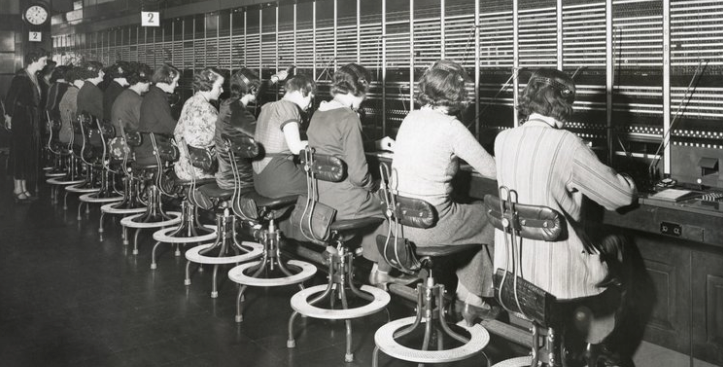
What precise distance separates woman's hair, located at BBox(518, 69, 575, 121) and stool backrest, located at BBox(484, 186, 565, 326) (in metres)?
0.36

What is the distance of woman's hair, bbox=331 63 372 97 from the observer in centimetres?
388

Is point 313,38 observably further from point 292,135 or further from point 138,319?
point 138,319

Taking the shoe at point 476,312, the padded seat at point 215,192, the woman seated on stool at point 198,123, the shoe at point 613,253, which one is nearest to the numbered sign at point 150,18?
the woman seated on stool at point 198,123

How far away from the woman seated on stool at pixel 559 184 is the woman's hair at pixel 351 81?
51.0 inches

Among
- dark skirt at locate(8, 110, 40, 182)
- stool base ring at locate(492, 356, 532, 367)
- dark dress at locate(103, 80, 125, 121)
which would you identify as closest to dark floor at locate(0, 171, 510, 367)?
stool base ring at locate(492, 356, 532, 367)

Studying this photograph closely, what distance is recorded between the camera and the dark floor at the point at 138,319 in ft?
11.6

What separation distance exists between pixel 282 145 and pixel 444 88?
1.39 m

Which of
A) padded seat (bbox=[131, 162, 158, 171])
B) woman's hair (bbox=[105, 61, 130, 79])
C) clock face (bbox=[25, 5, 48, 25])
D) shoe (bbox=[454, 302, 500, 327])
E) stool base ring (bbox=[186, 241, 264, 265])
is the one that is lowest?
shoe (bbox=[454, 302, 500, 327])

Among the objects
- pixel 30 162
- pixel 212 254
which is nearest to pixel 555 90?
pixel 212 254

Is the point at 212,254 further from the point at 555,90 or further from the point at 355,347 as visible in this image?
the point at 555,90

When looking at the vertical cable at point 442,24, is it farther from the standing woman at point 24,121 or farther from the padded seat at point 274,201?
the standing woman at point 24,121

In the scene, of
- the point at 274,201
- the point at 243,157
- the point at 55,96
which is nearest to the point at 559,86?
the point at 274,201

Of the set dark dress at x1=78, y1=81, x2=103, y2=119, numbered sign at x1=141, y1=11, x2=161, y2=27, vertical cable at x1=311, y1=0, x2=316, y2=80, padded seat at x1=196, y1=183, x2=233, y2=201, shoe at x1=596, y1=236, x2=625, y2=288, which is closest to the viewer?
shoe at x1=596, y1=236, x2=625, y2=288

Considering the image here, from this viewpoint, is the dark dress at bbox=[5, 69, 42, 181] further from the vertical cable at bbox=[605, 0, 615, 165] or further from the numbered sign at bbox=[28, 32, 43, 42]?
the vertical cable at bbox=[605, 0, 615, 165]
